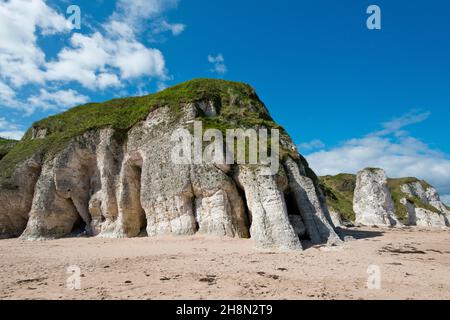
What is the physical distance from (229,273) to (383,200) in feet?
121

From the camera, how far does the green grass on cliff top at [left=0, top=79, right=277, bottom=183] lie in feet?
74.7

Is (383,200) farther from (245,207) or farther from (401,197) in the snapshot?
(245,207)

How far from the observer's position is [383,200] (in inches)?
1594

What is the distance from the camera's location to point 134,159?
A: 23.3 m

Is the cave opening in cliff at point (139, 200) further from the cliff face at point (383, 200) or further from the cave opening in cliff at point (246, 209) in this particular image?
the cliff face at point (383, 200)

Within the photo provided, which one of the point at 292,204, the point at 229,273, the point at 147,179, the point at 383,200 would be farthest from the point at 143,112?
the point at 383,200

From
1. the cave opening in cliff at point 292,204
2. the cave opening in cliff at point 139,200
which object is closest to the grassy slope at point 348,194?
the cave opening in cliff at point 292,204

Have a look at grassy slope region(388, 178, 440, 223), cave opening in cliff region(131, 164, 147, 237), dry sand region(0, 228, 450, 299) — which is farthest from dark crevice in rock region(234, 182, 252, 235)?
grassy slope region(388, 178, 440, 223)

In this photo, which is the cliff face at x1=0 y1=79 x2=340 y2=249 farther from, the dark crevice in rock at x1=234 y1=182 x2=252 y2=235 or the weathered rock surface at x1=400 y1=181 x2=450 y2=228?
the weathered rock surface at x1=400 y1=181 x2=450 y2=228

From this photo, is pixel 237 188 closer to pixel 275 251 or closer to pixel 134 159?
pixel 275 251

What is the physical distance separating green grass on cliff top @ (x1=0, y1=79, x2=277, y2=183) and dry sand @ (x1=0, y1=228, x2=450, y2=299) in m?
10.5

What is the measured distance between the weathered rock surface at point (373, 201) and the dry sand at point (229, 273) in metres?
25.9

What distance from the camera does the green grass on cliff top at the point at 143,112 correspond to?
22.8 metres
